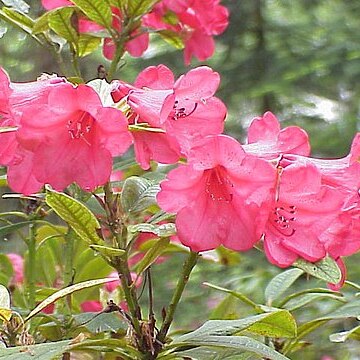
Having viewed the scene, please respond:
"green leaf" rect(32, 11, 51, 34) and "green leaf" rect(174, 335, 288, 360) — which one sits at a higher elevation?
"green leaf" rect(32, 11, 51, 34)

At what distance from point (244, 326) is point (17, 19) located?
0.54m

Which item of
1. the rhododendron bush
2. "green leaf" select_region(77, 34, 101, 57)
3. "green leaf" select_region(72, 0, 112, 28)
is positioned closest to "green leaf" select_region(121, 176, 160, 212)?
the rhododendron bush

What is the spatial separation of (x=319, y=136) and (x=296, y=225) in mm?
2373

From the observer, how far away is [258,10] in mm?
3109

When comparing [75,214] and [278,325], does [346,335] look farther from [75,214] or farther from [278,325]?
[75,214]

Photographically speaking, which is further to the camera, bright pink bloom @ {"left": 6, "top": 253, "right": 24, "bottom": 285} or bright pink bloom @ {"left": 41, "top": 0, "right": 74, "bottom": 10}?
bright pink bloom @ {"left": 6, "top": 253, "right": 24, "bottom": 285}

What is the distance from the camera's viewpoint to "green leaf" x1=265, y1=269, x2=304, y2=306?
104cm

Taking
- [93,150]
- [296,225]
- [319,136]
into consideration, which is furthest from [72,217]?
[319,136]

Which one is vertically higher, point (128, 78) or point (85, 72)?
point (85, 72)

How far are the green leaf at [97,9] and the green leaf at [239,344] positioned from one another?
1.39 ft

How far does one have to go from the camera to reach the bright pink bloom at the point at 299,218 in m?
0.67

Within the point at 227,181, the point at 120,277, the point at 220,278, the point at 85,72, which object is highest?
the point at 227,181

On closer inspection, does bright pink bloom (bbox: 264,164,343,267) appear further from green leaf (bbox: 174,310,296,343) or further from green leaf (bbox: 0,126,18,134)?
green leaf (bbox: 0,126,18,134)

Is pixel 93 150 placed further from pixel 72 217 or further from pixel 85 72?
pixel 85 72
